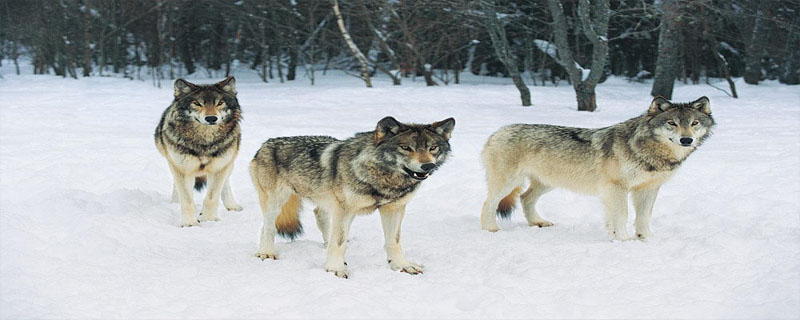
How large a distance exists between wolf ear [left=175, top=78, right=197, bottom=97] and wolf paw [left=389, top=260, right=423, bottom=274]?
317 cm

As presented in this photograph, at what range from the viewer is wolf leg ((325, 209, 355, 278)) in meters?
5.23

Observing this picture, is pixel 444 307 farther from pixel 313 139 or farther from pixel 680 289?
pixel 313 139

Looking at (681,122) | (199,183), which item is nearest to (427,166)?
(681,122)

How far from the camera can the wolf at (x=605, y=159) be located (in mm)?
6070

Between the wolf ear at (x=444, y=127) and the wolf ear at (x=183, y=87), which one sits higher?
the wolf ear at (x=183, y=87)

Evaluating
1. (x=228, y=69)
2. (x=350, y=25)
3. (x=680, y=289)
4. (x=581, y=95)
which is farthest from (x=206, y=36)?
(x=680, y=289)

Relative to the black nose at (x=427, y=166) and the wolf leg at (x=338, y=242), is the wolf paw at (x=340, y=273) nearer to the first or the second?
the wolf leg at (x=338, y=242)

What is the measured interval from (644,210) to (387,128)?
9.22 ft

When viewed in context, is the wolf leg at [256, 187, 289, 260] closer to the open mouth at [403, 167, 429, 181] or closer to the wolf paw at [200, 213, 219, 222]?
the open mouth at [403, 167, 429, 181]

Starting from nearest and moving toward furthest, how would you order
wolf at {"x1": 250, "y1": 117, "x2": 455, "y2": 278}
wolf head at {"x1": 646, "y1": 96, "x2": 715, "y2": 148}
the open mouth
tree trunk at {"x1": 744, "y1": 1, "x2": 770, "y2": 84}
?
the open mouth → wolf at {"x1": 250, "y1": 117, "x2": 455, "y2": 278} → wolf head at {"x1": 646, "y1": 96, "x2": 715, "y2": 148} → tree trunk at {"x1": 744, "y1": 1, "x2": 770, "y2": 84}

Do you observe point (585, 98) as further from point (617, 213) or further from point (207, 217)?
point (207, 217)

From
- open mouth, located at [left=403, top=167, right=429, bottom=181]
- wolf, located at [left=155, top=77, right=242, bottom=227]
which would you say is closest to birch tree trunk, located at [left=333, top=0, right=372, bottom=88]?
wolf, located at [left=155, top=77, right=242, bottom=227]

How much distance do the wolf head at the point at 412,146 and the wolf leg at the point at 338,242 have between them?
0.58m

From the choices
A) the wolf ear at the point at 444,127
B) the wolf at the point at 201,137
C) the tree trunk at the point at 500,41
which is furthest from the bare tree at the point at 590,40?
the wolf ear at the point at 444,127
